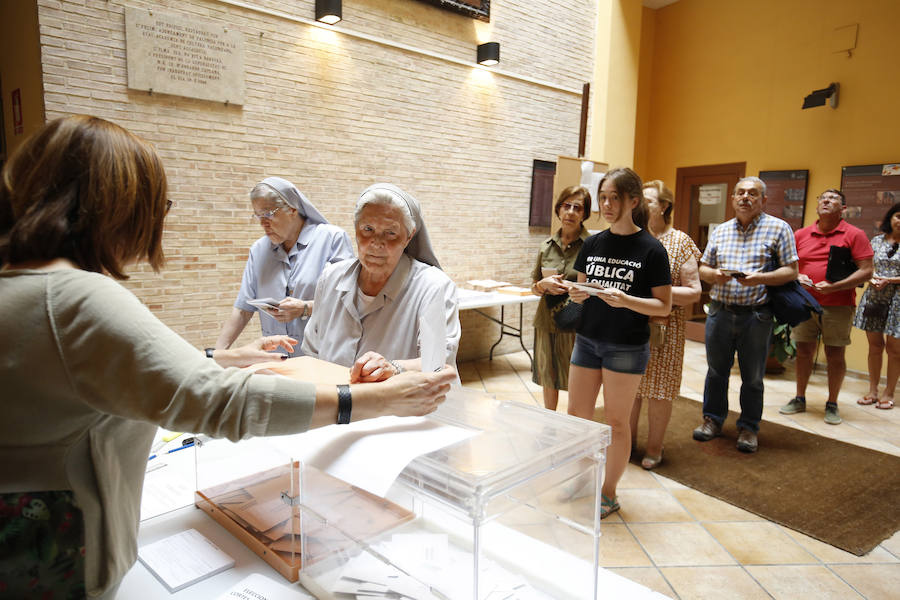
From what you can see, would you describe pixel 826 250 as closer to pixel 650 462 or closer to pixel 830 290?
pixel 830 290

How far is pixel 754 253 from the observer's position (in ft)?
13.0

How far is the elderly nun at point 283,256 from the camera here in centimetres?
302

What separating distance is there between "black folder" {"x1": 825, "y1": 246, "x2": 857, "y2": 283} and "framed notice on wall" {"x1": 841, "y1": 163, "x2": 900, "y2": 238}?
1.54 metres

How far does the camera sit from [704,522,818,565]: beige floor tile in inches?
115

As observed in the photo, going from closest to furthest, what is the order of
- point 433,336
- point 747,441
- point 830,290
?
1. point 433,336
2. point 747,441
3. point 830,290

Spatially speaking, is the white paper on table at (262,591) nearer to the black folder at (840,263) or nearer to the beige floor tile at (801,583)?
the beige floor tile at (801,583)

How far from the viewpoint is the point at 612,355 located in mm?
2900

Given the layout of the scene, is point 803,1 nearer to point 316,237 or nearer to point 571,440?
point 316,237

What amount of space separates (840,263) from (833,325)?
1.83 feet

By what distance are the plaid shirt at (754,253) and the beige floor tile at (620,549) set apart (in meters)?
1.88

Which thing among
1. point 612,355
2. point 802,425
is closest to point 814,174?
point 802,425

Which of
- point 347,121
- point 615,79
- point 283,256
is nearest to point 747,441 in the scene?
point 283,256

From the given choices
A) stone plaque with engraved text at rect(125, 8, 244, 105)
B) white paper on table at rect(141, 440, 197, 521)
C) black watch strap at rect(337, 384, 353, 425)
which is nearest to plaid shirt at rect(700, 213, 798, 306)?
white paper on table at rect(141, 440, 197, 521)

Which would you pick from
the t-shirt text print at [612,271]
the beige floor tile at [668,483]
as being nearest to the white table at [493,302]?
the beige floor tile at [668,483]
